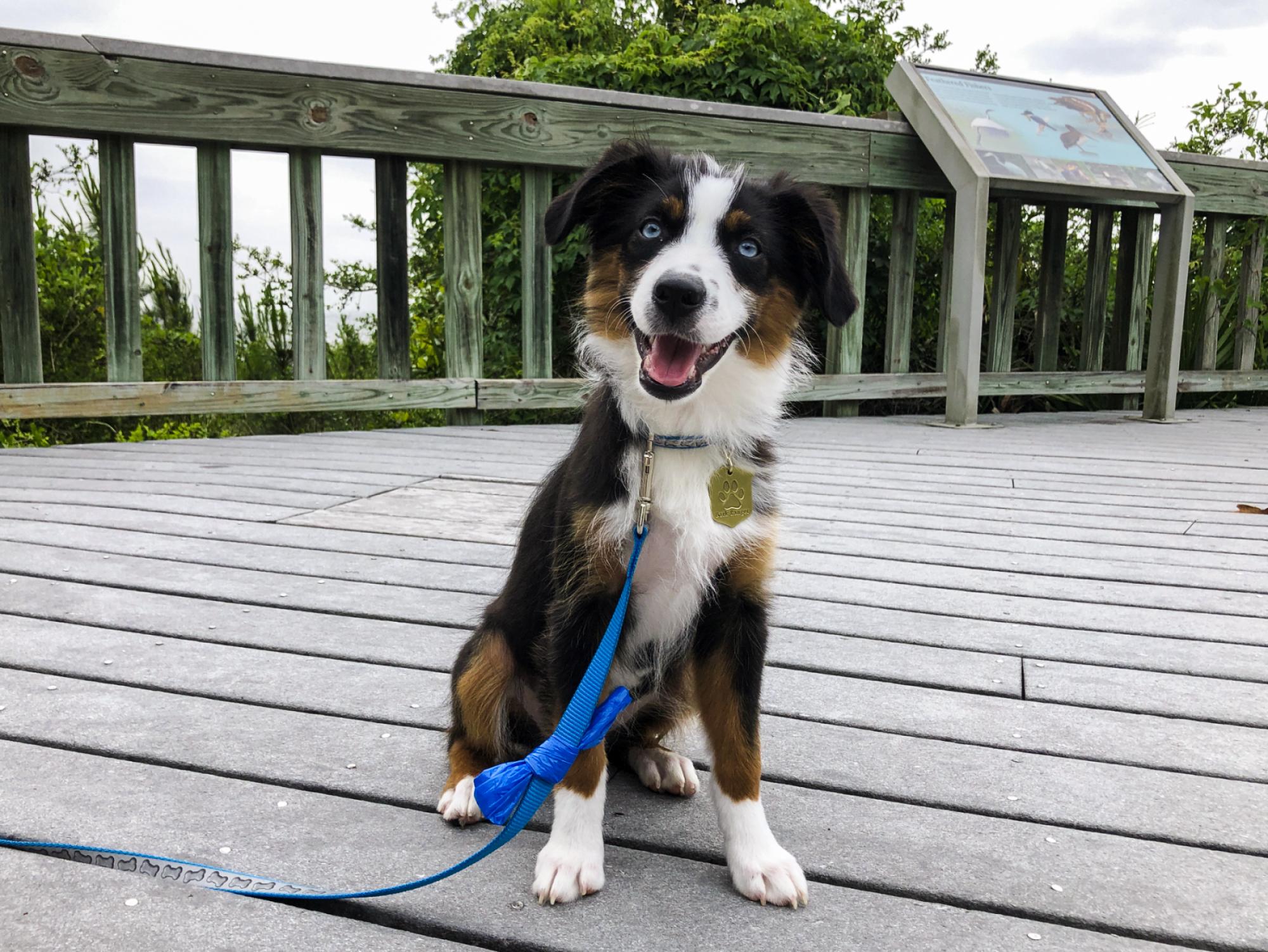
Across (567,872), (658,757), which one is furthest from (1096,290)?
(567,872)

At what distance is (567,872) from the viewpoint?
4.87ft

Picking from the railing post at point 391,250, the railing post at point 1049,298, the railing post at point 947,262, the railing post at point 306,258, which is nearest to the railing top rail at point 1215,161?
the railing post at point 1049,298

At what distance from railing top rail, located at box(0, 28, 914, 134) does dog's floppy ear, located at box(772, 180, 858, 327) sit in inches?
139

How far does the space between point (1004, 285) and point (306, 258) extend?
4.23 m

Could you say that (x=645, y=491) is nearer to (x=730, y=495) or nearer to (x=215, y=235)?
(x=730, y=495)

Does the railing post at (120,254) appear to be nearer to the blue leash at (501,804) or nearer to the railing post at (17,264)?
the railing post at (17,264)

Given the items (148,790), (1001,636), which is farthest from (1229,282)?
(148,790)

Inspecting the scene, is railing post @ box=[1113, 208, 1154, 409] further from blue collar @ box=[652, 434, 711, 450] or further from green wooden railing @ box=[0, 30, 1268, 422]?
blue collar @ box=[652, 434, 711, 450]

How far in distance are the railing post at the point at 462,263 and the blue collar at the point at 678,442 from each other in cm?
378

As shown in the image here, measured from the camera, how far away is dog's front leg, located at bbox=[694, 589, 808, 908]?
4.86ft

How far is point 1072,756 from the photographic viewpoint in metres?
1.89

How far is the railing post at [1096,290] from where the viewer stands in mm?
6836

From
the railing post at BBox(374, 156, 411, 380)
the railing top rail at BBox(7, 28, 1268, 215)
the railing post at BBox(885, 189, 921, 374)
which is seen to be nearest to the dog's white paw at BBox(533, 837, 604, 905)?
the railing top rail at BBox(7, 28, 1268, 215)

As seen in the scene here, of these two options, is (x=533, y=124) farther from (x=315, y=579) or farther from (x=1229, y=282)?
A: (x=1229, y=282)
